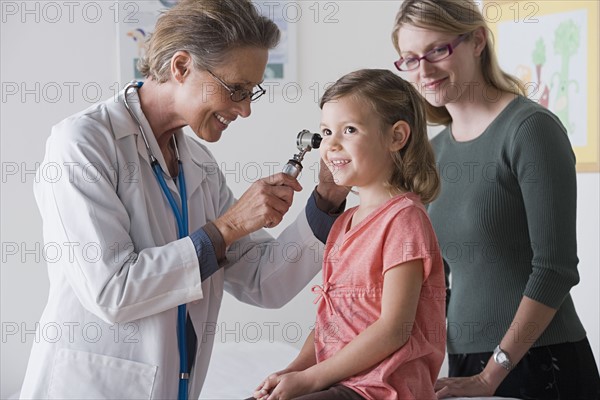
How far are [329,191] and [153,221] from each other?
0.38 metres

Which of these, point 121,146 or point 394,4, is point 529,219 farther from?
point 394,4

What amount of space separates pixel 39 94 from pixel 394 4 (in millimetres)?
1594

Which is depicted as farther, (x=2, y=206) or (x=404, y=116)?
(x=2, y=206)

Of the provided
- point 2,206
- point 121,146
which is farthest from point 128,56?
point 121,146

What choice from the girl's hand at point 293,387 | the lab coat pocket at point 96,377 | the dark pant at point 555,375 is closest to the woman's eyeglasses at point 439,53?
the dark pant at point 555,375

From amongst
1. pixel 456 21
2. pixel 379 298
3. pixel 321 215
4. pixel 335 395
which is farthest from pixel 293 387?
pixel 456 21


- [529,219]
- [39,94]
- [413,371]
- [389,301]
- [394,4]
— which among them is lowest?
[413,371]

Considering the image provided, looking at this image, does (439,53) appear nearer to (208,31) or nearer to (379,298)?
(208,31)

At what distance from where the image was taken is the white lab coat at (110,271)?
1.53 metres

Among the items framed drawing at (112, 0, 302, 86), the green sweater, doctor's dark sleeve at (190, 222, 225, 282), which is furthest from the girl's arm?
framed drawing at (112, 0, 302, 86)

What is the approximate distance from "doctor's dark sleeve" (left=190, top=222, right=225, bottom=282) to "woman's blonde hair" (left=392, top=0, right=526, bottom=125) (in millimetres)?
631

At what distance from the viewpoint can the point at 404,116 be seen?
152 centimetres

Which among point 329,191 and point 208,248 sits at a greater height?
point 329,191

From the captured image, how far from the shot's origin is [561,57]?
3.15 m
